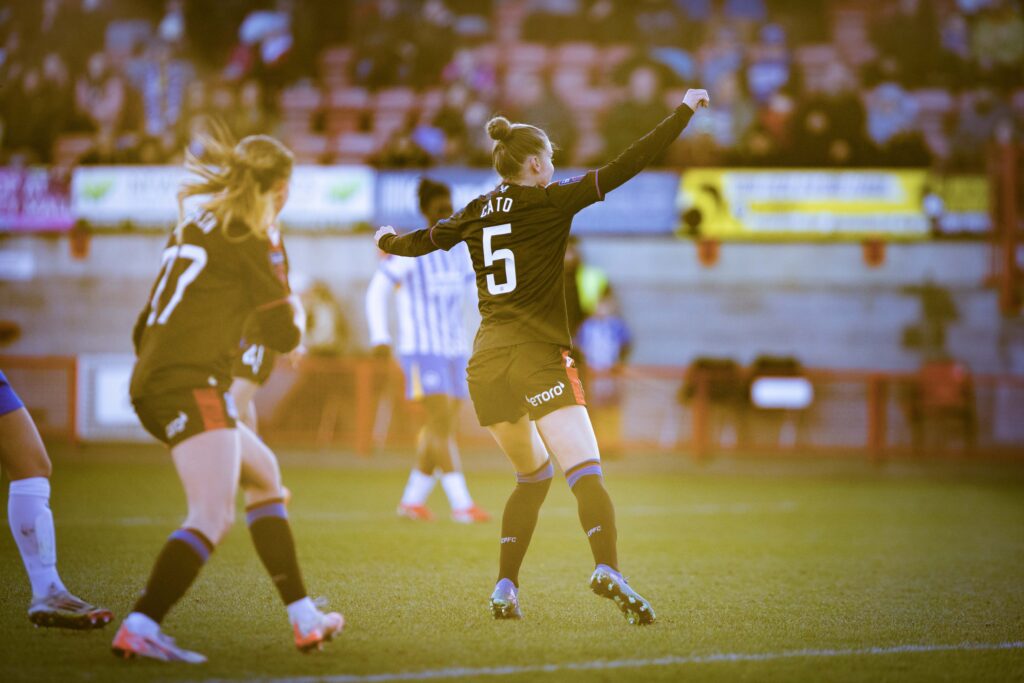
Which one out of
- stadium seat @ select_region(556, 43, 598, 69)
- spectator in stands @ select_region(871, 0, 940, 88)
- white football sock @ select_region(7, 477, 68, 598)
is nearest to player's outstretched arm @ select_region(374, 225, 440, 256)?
white football sock @ select_region(7, 477, 68, 598)

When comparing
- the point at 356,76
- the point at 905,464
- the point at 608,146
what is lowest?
the point at 905,464

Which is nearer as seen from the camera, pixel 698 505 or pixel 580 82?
pixel 698 505

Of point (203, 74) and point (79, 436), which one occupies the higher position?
point (203, 74)

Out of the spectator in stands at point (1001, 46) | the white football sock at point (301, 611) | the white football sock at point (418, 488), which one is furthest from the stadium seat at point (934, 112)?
the white football sock at point (301, 611)

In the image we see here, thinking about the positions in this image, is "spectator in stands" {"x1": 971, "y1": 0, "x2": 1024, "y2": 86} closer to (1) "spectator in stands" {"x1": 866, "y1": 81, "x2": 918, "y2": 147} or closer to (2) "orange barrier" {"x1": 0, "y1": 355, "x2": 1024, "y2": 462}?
(1) "spectator in stands" {"x1": 866, "y1": 81, "x2": 918, "y2": 147}

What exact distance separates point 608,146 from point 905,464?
5420mm

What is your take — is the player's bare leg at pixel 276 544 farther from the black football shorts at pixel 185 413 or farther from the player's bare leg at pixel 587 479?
the player's bare leg at pixel 587 479

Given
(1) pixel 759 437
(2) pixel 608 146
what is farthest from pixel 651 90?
(1) pixel 759 437

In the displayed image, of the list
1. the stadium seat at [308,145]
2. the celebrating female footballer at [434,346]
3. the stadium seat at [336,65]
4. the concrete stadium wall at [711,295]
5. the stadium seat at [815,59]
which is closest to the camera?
the celebrating female footballer at [434,346]

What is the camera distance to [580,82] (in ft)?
63.6

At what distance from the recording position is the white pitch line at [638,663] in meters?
4.29

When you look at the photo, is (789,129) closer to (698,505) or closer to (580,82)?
(580,82)

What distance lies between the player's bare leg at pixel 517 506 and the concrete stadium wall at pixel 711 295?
36.4 feet

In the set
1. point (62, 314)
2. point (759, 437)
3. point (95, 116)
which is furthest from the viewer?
point (95, 116)
